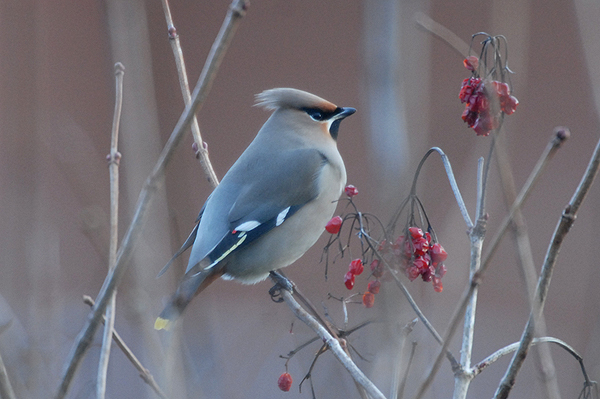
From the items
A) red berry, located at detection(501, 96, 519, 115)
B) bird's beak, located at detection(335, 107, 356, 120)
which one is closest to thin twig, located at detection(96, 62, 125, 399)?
red berry, located at detection(501, 96, 519, 115)

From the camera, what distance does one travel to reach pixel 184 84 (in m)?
2.16

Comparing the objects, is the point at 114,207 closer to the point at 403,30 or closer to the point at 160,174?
the point at 160,174

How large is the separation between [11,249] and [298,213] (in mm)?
1141

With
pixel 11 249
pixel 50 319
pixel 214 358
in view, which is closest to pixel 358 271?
pixel 214 358

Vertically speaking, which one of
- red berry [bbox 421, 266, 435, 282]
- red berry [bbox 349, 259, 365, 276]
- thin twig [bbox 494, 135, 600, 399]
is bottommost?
red berry [bbox 349, 259, 365, 276]

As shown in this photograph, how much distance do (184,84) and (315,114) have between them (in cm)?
109

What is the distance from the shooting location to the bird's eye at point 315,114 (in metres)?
3.15

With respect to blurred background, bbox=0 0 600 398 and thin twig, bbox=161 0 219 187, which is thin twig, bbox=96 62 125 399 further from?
blurred background, bbox=0 0 600 398

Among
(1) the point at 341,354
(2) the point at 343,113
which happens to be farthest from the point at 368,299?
(2) the point at 343,113

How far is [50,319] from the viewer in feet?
5.81

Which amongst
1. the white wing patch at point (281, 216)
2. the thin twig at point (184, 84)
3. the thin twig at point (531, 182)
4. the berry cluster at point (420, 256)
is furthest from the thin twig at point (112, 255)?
the white wing patch at point (281, 216)

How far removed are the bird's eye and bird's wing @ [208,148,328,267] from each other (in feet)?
0.85

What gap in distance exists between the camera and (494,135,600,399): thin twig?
0.95m

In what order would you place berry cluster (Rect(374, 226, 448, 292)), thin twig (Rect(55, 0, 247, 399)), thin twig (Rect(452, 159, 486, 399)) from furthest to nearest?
berry cluster (Rect(374, 226, 448, 292)) → thin twig (Rect(452, 159, 486, 399)) → thin twig (Rect(55, 0, 247, 399))
